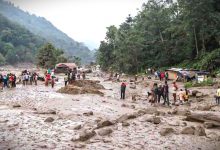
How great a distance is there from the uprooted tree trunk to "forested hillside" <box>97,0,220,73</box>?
106ft

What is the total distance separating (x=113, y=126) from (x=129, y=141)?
2441 millimetres

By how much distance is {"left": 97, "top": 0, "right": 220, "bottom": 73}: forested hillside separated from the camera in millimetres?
51656

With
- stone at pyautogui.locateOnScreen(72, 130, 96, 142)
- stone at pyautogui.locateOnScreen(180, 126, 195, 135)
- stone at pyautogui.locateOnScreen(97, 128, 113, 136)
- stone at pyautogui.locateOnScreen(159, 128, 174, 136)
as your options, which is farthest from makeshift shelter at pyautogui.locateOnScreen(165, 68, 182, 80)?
stone at pyautogui.locateOnScreen(72, 130, 96, 142)

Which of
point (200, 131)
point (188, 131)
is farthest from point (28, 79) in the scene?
point (200, 131)

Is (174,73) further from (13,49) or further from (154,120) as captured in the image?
(13,49)

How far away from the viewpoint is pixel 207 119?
17078 mm

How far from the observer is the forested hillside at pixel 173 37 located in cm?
5166

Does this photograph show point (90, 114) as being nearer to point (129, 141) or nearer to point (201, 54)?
point (129, 141)

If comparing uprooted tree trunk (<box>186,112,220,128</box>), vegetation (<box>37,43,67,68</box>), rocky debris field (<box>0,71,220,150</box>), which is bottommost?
rocky debris field (<box>0,71,220,150</box>)

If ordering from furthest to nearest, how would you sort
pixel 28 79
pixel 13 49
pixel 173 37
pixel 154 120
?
pixel 13 49, pixel 173 37, pixel 28 79, pixel 154 120

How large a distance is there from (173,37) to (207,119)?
175 feet

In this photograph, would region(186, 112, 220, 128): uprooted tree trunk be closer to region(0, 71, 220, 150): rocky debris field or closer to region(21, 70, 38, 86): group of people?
region(0, 71, 220, 150): rocky debris field

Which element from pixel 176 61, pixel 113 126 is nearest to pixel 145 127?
pixel 113 126

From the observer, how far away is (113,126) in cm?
1630
